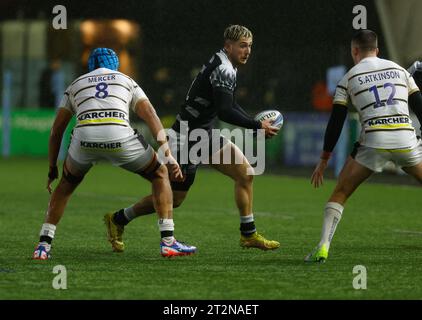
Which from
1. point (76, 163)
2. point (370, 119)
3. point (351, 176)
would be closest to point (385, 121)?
point (370, 119)

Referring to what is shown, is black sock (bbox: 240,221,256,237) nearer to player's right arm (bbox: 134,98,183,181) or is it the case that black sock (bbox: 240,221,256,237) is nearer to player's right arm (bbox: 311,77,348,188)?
player's right arm (bbox: 134,98,183,181)

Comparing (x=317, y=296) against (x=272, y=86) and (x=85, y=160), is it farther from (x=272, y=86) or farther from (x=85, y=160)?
(x=272, y=86)

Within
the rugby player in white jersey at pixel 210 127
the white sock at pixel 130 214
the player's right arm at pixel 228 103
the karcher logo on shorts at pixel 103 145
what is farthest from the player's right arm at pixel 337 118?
the white sock at pixel 130 214

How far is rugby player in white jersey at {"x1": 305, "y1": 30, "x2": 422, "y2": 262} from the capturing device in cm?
946

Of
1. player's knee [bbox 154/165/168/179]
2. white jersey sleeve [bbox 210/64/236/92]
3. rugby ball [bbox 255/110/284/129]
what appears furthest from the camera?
rugby ball [bbox 255/110/284/129]

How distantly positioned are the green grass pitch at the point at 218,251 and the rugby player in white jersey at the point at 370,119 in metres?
0.75

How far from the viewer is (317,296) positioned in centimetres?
790

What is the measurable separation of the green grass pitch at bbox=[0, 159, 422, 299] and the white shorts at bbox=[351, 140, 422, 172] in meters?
0.90

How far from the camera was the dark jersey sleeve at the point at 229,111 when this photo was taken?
401 inches

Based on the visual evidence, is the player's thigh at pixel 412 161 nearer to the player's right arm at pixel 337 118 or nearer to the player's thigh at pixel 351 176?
the player's thigh at pixel 351 176

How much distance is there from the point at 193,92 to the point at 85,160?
1.51 meters
